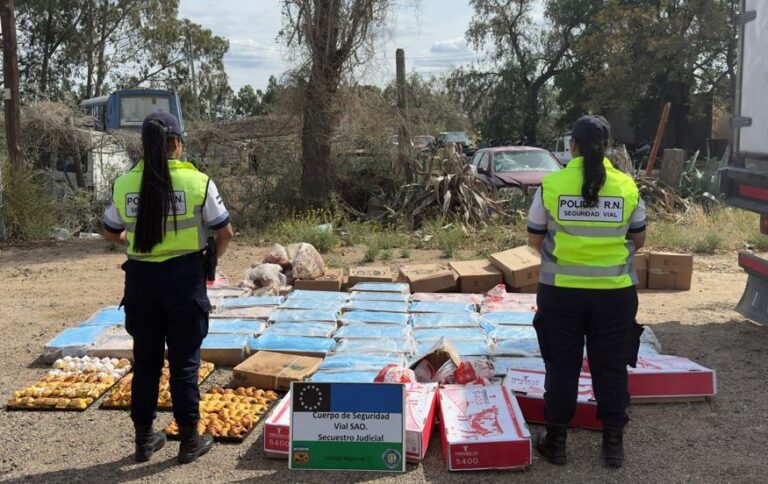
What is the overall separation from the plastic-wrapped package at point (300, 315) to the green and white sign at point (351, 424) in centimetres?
250

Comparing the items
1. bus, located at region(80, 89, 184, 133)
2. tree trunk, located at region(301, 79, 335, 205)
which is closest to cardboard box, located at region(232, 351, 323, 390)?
tree trunk, located at region(301, 79, 335, 205)

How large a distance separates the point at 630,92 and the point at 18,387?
30085 mm

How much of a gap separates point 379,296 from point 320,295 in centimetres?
57

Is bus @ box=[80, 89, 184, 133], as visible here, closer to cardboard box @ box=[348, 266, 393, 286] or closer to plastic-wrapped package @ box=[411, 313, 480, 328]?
cardboard box @ box=[348, 266, 393, 286]

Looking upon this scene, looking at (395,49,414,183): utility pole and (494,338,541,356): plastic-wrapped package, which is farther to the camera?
(395,49,414,183): utility pole

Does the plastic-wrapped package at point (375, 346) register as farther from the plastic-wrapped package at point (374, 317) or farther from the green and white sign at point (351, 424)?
the green and white sign at point (351, 424)

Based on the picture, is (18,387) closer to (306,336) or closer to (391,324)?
(306,336)

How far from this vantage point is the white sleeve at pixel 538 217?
3994 millimetres

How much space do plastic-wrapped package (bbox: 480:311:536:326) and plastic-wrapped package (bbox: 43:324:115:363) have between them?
318cm

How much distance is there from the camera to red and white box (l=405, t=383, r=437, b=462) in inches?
161

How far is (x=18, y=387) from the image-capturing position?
5520 mm

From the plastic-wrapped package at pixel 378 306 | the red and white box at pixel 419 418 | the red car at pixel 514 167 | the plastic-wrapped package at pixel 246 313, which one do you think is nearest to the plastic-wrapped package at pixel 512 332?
the plastic-wrapped package at pixel 378 306

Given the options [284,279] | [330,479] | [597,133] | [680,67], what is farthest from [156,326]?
[680,67]

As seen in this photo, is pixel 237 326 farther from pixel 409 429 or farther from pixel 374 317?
pixel 409 429
